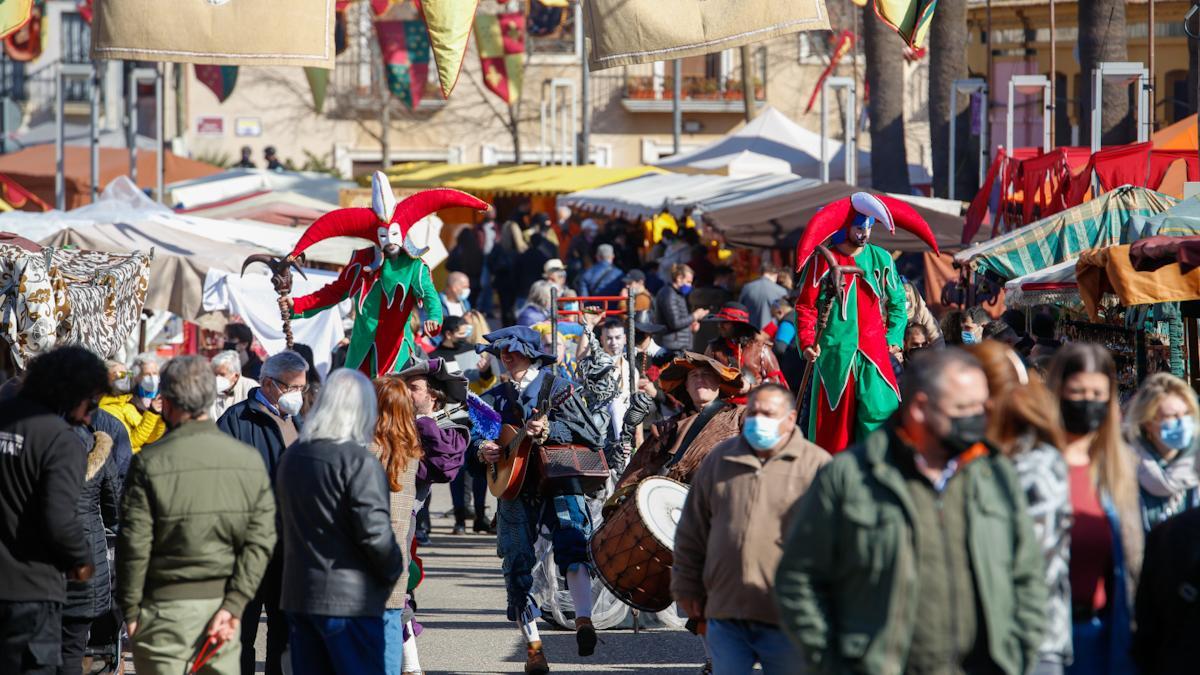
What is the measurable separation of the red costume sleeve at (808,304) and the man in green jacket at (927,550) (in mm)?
4602

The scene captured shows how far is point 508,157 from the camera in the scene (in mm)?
46188

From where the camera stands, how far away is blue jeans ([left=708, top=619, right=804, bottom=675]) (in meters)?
5.77

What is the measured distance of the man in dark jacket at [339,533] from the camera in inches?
231

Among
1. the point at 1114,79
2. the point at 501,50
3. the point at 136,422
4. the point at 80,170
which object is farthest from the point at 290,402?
the point at 501,50

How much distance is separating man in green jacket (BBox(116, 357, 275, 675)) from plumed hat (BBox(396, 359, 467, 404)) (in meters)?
2.13

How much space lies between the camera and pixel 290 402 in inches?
292

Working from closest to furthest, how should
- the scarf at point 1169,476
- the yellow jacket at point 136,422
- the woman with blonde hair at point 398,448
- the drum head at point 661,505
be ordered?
the scarf at point 1169,476 < the woman with blonde hair at point 398,448 < the drum head at point 661,505 < the yellow jacket at point 136,422

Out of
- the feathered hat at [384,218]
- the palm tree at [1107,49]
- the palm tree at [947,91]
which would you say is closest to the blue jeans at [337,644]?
the feathered hat at [384,218]

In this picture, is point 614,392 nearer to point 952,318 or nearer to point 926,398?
point 952,318

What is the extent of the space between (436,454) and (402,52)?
26994 mm

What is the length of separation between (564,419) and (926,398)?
4141 mm

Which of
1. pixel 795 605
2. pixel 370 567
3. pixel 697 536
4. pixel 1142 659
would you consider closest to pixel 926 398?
pixel 795 605

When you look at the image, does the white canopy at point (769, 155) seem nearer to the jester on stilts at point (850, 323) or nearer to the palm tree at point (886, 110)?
the palm tree at point (886, 110)

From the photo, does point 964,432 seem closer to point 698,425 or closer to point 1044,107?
point 698,425
